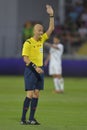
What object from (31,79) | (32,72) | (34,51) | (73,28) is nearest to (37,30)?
(34,51)

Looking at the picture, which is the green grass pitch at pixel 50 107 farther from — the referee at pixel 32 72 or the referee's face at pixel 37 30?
the referee's face at pixel 37 30

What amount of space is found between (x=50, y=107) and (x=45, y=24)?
18.3 m

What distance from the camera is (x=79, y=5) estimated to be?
35656mm

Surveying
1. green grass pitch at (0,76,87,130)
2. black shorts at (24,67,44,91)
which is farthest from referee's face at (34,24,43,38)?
green grass pitch at (0,76,87,130)

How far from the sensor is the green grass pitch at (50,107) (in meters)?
14.3

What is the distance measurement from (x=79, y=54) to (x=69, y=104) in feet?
47.8

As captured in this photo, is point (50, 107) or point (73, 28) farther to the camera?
point (73, 28)

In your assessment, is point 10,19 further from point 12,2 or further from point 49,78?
point 49,78

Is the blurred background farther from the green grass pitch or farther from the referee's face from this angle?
the referee's face

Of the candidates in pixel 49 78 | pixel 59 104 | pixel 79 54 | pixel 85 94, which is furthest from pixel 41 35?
pixel 79 54

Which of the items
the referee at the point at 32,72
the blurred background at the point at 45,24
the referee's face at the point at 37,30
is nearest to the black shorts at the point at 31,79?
the referee at the point at 32,72

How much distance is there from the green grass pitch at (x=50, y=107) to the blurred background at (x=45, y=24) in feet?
16.3

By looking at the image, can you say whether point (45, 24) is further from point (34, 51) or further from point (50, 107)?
point (34, 51)

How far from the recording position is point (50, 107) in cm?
1822
